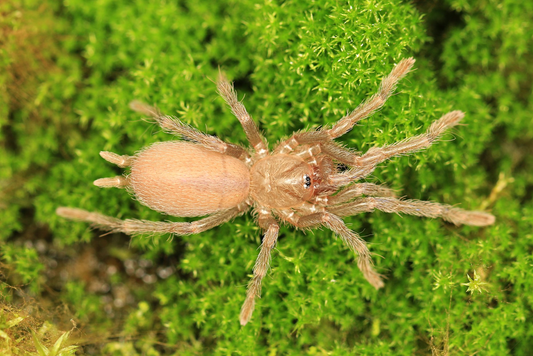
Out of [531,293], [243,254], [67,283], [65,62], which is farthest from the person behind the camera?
[65,62]

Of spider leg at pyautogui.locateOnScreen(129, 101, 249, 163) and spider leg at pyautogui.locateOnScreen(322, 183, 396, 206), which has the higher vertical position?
spider leg at pyautogui.locateOnScreen(129, 101, 249, 163)

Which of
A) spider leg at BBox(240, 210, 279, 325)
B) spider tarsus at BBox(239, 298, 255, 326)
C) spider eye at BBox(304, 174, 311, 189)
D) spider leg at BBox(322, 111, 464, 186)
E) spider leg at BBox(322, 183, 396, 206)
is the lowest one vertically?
spider tarsus at BBox(239, 298, 255, 326)

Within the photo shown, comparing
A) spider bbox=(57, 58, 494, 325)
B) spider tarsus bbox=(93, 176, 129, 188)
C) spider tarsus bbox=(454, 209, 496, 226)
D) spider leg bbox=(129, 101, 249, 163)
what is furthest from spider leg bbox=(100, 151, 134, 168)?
spider tarsus bbox=(454, 209, 496, 226)

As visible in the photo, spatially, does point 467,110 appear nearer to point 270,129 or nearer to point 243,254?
point 270,129

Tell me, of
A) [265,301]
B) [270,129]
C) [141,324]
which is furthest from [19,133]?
[265,301]

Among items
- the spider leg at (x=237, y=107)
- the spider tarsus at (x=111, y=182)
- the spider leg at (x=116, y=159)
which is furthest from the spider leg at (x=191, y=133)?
the spider tarsus at (x=111, y=182)

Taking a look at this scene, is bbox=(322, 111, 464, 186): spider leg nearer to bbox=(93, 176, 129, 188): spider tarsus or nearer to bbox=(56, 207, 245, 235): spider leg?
bbox=(56, 207, 245, 235): spider leg
